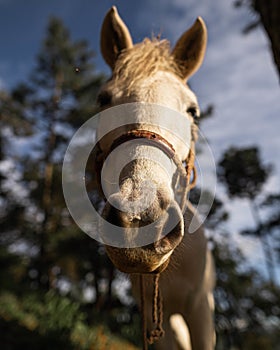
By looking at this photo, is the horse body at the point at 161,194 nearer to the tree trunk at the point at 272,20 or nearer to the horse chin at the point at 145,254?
the horse chin at the point at 145,254

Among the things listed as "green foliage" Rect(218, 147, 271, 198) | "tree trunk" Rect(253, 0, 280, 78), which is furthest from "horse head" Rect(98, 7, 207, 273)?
"green foliage" Rect(218, 147, 271, 198)

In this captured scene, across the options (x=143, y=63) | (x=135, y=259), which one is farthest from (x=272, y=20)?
(x=143, y=63)

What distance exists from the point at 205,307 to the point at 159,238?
2129 mm

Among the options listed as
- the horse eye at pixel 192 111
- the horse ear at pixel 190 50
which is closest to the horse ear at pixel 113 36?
the horse ear at pixel 190 50

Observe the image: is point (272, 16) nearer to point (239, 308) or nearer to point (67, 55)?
point (239, 308)

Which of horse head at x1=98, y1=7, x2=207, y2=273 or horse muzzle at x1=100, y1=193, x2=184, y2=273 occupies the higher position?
horse head at x1=98, y1=7, x2=207, y2=273

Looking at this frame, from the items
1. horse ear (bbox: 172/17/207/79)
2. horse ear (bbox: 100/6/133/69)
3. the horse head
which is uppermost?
horse ear (bbox: 100/6/133/69)

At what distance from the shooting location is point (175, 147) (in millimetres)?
2139

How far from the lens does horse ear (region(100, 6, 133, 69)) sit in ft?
9.70

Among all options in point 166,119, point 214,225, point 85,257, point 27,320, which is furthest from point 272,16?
point 85,257

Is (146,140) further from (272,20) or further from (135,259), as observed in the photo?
(272,20)

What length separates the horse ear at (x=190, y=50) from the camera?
292 centimetres

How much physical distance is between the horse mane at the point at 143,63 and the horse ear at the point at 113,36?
0.74 ft

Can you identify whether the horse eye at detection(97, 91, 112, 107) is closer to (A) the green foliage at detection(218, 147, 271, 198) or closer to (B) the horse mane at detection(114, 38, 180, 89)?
(B) the horse mane at detection(114, 38, 180, 89)
